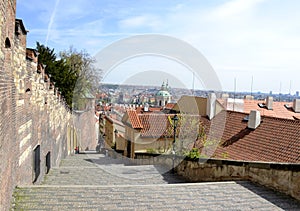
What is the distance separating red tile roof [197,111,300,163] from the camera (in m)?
10.6

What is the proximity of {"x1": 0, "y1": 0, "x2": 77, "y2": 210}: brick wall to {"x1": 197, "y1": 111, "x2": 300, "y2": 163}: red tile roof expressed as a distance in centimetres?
759

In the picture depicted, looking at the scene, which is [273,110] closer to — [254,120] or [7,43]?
[254,120]

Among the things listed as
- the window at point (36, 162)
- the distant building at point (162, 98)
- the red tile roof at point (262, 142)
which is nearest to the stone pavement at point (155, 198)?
the window at point (36, 162)

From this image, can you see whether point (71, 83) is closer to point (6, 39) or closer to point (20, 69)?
point (20, 69)

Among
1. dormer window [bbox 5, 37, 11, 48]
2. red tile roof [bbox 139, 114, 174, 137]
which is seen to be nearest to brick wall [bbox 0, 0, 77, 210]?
dormer window [bbox 5, 37, 11, 48]

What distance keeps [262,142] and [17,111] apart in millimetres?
9982

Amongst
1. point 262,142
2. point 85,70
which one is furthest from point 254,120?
point 85,70

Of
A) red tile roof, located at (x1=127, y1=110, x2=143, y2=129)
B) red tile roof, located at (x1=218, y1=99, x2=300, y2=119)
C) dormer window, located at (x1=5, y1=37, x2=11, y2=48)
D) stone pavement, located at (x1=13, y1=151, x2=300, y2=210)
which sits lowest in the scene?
stone pavement, located at (x1=13, y1=151, x2=300, y2=210)

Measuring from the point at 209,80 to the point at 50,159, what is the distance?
25.5 ft

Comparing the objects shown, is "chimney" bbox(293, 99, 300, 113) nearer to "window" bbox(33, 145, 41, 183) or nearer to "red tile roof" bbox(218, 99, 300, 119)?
"red tile roof" bbox(218, 99, 300, 119)

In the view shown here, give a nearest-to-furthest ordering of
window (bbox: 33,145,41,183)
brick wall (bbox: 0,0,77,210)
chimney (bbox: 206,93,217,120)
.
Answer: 1. brick wall (bbox: 0,0,77,210)
2. window (bbox: 33,145,41,183)
3. chimney (bbox: 206,93,217,120)

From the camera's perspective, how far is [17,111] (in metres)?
5.65

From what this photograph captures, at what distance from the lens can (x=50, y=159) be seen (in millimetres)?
10461

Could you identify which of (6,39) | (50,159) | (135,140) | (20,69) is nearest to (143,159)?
(135,140)
